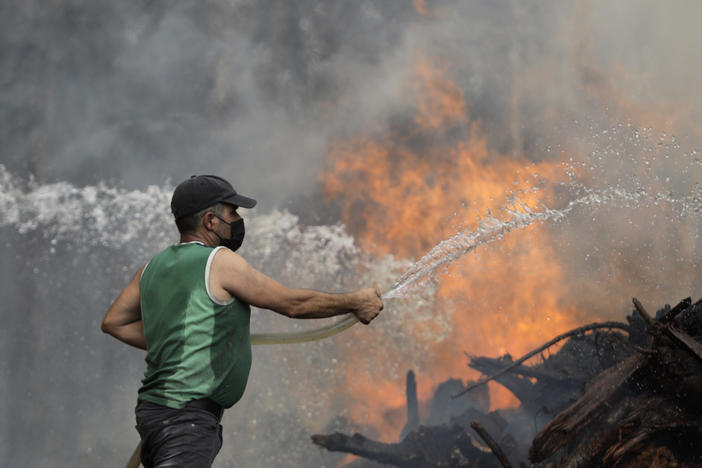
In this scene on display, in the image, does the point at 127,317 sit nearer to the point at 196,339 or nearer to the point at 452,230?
the point at 196,339

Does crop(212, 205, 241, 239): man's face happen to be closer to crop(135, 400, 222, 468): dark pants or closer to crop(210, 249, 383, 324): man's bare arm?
crop(210, 249, 383, 324): man's bare arm

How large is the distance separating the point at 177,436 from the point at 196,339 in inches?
17.8

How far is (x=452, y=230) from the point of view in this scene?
58.1 ft

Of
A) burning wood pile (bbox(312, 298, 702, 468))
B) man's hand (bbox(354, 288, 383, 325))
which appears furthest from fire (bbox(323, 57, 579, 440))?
man's hand (bbox(354, 288, 383, 325))

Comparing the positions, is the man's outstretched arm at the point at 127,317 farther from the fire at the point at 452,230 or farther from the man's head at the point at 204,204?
the fire at the point at 452,230

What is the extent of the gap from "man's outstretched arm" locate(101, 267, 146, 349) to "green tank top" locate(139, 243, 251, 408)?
38cm

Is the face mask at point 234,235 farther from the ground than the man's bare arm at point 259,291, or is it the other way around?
the face mask at point 234,235

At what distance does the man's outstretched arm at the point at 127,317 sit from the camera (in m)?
3.06

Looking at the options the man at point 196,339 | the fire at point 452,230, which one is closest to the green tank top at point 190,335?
the man at point 196,339

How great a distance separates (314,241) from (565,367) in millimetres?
12968

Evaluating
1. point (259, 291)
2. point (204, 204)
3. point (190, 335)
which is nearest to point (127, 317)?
point (190, 335)

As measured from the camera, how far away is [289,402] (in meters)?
18.4

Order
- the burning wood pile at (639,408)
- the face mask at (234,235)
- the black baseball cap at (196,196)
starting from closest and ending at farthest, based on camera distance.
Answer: the black baseball cap at (196,196), the face mask at (234,235), the burning wood pile at (639,408)

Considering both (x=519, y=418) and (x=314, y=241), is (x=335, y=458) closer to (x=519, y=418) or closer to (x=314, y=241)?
(x=519, y=418)
